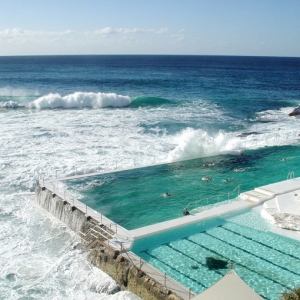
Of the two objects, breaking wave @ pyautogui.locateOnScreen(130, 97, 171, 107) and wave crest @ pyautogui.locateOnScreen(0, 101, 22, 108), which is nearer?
wave crest @ pyautogui.locateOnScreen(0, 101, 22, 108)

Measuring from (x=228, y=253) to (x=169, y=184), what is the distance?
6.67 metres

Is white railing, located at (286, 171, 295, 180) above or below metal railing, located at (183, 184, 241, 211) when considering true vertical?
above

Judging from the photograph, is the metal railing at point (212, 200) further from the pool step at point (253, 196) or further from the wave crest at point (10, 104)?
the wave crest at point (10, 104)

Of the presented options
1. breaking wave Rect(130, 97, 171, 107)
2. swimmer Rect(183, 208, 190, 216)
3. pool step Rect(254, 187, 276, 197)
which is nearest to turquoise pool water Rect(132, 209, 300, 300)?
swimmer Rect(183, 208, 190, 216)

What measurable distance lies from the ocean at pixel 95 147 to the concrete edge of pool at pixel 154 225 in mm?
628

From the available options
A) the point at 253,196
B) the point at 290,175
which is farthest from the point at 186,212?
the point at 290,175

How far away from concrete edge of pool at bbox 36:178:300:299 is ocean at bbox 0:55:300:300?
24.7 inches

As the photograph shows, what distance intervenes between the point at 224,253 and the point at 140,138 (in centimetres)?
1697

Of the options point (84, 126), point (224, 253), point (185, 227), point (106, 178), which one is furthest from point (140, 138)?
point (224, 253)

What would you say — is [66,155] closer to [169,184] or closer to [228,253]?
[169,184]

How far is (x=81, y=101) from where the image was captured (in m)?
49.9

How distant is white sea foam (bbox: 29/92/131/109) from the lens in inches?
1923

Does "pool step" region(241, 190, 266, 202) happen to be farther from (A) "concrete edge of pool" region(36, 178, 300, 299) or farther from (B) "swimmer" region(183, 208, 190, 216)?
(B) "swimmer" region(183, 208, 190, 216)

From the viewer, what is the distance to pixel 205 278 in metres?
12.4
